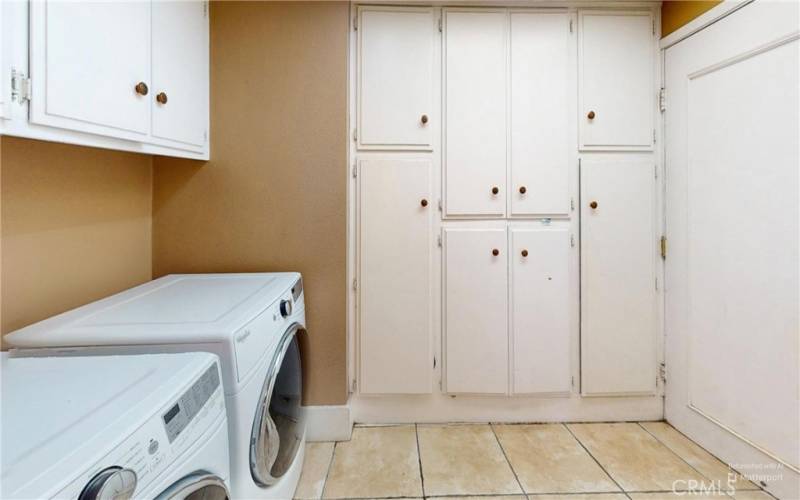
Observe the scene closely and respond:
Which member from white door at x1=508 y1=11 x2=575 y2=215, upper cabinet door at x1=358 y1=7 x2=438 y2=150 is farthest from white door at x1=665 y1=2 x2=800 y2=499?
upper cabinet door at x1=358 y1=7 x2=438 y2=150

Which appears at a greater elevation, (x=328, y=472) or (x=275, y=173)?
(x=275, y=173)

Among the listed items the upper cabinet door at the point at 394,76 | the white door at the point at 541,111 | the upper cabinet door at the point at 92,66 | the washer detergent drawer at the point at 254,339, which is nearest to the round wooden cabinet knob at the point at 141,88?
Result: the upper cabinet door at the point at 92,66

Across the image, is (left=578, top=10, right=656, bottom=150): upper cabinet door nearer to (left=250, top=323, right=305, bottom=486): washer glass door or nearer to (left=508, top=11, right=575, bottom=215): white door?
(left=508, top=11, right=575, bottom=215): white door

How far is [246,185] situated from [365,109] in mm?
730

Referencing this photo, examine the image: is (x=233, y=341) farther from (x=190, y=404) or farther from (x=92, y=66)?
(x=92, y=66)

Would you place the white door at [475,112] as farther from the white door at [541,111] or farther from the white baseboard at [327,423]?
the white baseboard at [327,423]

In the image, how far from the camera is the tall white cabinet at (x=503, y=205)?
1932 mm

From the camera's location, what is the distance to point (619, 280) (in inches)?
78.0

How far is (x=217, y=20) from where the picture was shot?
1.77 meters

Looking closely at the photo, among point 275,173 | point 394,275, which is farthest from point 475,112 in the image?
point 275,173

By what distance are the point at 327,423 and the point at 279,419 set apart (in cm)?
52

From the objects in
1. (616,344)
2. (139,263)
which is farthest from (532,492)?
(139,263)

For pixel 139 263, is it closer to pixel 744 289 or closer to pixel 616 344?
pixel 616 344

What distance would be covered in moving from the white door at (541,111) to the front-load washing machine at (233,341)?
4.47ft
